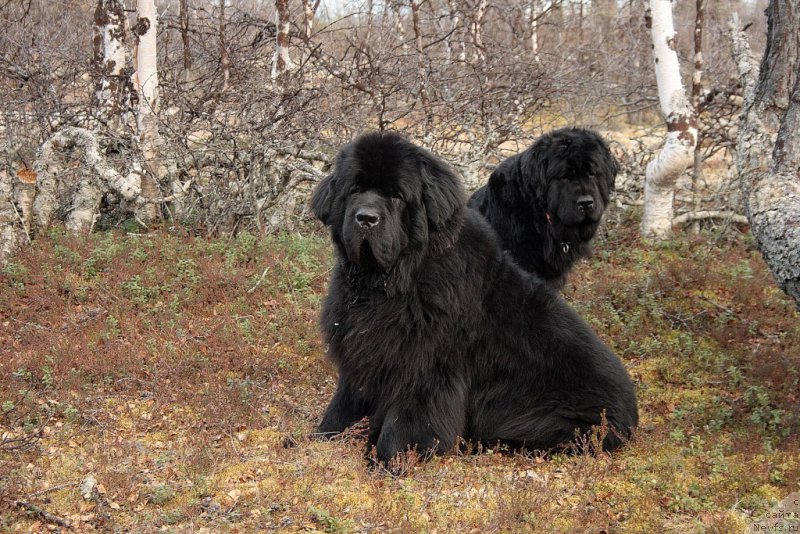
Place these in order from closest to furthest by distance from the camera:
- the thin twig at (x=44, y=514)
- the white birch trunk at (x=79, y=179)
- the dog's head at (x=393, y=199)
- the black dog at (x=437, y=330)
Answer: the thin twig at (x=44, y=514) < the dog's head at (x=393, y=199) < the black dog at (x=437, y=330) < the white birch trunk at (x=79, y=179)

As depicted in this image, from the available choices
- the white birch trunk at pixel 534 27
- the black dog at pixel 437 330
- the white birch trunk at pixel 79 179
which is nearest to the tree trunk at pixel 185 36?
the white birch trunk at pixel 79 179

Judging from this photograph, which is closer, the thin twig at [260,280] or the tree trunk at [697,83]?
the thin twig at [260,280]

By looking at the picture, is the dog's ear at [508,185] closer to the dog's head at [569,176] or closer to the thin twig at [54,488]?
the dog's head at [569,176]

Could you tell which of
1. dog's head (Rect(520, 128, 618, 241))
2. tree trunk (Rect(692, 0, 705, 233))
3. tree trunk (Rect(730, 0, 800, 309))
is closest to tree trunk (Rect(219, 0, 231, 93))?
dog's head (Rect(520, 128, 618, 241))

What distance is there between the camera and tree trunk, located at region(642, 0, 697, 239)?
9.02 meters

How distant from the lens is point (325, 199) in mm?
Result: 4930

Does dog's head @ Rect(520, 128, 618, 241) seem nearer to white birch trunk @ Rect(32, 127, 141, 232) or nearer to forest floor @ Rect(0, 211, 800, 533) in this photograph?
forest floor @ Rect(0, 211, 800, 533)

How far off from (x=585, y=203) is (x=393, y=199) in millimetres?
2501

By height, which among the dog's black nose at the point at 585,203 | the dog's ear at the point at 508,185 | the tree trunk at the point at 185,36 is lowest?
the dog's black nose at the point at 585,203

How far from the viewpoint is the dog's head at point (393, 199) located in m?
4.59

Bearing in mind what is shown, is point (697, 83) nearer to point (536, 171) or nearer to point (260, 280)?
point (536, 171)

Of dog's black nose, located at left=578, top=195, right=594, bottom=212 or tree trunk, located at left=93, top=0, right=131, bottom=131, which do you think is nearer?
dog's black nose, located at left=578, top=195, right=594, bottom=212

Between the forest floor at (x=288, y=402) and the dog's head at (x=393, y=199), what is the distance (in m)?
1.28

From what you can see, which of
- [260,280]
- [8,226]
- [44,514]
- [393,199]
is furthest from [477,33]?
[44,514]
